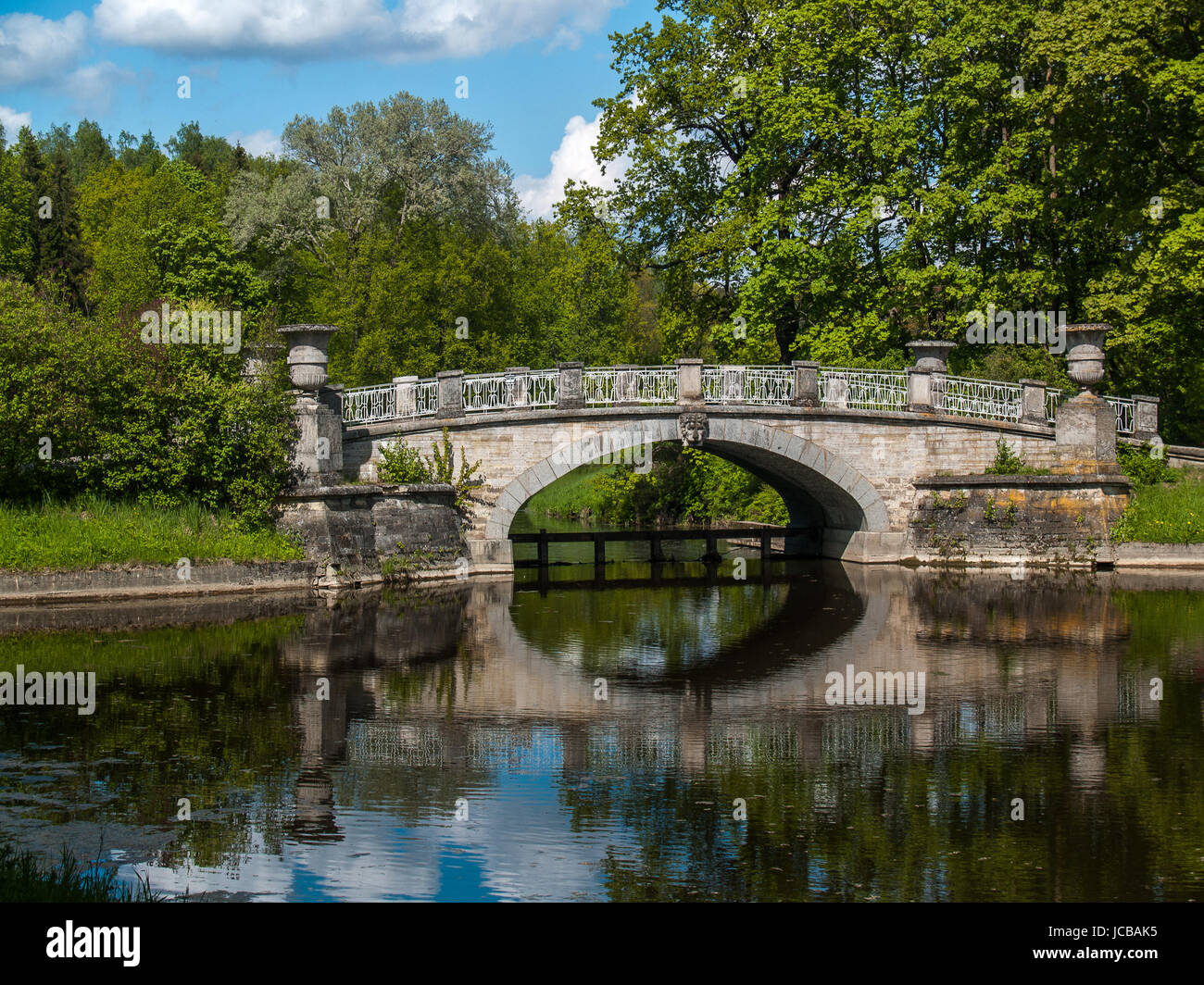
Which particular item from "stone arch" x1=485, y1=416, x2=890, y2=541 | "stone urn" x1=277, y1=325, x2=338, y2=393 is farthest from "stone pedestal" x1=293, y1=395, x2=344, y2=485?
"stone arch" x1=485, y1=416, x2=890, y2=541

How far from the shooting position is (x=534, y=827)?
26.5 ft

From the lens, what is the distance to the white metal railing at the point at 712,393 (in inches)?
963

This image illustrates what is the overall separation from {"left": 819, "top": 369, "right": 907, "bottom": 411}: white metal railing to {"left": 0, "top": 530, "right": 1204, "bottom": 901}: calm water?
862cm

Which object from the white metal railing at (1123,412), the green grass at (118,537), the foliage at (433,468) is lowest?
the green grass at (118,537)

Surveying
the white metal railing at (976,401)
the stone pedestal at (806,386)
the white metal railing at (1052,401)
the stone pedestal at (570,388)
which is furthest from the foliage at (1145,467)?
the stone pedestal at (570,388)

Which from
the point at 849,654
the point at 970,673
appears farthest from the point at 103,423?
the point at 970,673

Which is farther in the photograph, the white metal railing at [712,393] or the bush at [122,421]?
the white metal railing at [712,393]

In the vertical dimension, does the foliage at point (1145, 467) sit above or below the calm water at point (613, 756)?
above

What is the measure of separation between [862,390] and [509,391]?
7641 mm

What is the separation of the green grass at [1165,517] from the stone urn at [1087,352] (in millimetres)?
2649

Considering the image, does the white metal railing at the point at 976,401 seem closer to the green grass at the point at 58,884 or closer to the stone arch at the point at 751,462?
the stone arch at the point at 751,462

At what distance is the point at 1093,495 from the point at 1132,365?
472cm

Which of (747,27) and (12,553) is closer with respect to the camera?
(12,553)

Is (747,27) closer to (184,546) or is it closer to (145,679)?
(184,546)
